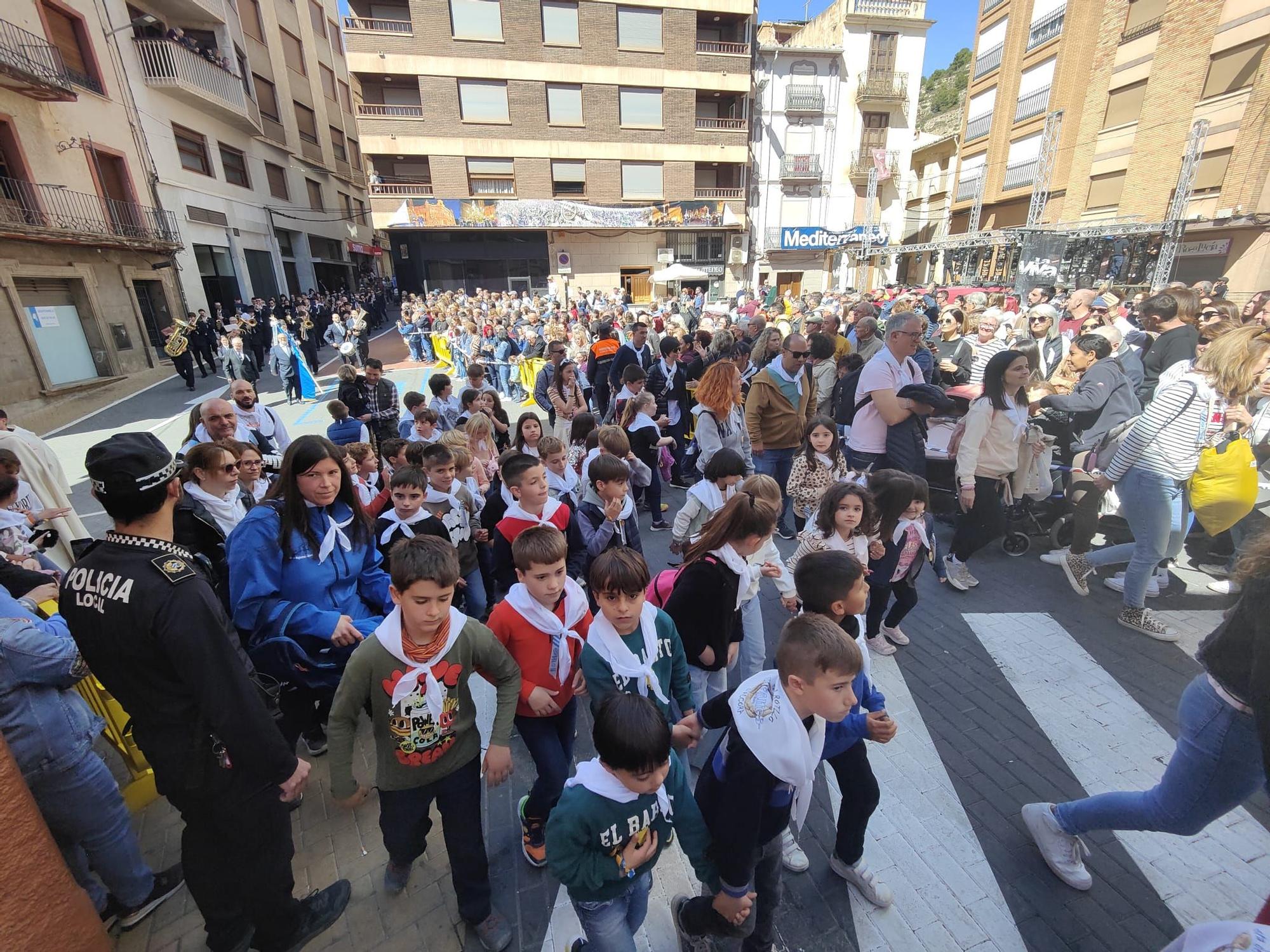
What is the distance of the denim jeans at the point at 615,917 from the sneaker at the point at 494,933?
19.8 inches

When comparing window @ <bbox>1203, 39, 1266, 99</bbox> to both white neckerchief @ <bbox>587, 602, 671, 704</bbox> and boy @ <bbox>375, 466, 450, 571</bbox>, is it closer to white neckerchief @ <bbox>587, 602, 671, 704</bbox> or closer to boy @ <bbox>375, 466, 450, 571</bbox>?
white neckerchief @ <bbox>587, 602, 671, 704</bbox>

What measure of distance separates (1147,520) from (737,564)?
11.5 ft

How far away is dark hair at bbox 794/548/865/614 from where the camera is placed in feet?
8.32

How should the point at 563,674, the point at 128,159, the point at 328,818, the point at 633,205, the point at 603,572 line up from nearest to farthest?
the point at 603,572 → the point at 563,674 → the point at 328,818 → the point at 128,159 → the point at 633,205

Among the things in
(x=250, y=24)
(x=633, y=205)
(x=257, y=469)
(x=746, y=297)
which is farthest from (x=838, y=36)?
(x=257, y=469)

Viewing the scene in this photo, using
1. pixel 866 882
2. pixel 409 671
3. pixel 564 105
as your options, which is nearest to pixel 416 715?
pixel 409 671

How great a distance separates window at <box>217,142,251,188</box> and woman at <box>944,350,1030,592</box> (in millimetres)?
27390

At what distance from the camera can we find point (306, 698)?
308 cm

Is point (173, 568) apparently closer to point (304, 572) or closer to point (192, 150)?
point (304, 572)

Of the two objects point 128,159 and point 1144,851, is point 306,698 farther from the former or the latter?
point 128,159

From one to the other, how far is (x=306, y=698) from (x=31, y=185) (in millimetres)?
18641

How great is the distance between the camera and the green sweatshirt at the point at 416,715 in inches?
83.4

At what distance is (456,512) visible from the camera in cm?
404

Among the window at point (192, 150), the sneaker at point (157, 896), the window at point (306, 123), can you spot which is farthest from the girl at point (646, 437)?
the window at point (306, 123)
